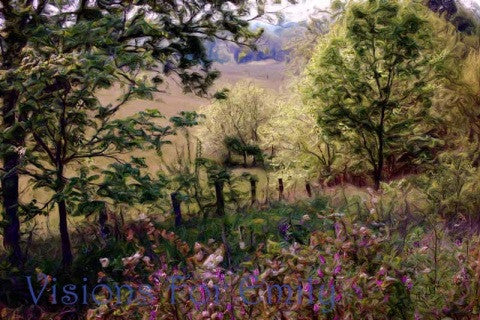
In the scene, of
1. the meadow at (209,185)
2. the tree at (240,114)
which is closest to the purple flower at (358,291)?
the meadow at (209,185)

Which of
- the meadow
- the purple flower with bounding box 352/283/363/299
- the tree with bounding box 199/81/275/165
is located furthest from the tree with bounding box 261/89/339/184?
the purple flower with bounding box 352/283/363/299

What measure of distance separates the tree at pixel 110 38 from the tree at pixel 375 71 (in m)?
3.31

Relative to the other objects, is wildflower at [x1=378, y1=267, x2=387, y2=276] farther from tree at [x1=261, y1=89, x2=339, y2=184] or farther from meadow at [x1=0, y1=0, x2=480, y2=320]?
tree at [x1=261, y1=89, x2=339, y2=184]

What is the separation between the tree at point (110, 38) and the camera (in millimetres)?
5281

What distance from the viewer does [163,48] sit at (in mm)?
7723

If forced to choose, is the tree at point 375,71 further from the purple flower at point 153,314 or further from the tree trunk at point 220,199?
the purple flower at point 153,314

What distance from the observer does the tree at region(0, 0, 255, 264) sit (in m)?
5.28

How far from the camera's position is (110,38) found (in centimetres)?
570

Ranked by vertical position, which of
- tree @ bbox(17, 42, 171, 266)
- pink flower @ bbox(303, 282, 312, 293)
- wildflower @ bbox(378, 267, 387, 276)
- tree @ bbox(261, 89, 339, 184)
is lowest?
tree @ bbox(261, 89, 339, 184)

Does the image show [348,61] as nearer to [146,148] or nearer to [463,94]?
[463,94]

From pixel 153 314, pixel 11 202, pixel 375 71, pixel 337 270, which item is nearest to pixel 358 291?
pixel 337 270

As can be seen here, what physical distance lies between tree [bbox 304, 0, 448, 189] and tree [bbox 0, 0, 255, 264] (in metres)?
3.31

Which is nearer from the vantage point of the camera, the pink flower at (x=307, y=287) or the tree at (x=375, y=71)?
the pink flower at (x=307, y=287)

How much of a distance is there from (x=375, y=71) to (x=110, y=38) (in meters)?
6.74
